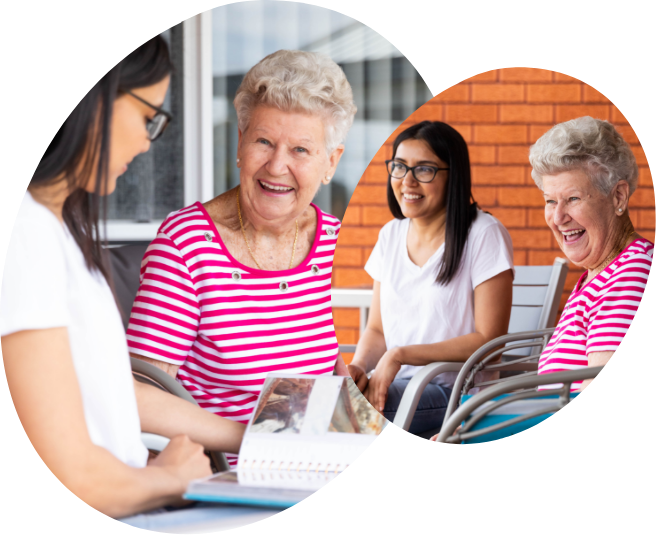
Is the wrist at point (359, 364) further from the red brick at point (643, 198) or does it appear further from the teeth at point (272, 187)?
the red brick at point (643, 198)

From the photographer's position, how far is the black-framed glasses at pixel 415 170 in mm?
2402

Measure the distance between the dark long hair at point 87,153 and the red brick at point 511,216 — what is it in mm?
1076

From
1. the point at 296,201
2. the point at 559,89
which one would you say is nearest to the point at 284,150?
the point at 296,201

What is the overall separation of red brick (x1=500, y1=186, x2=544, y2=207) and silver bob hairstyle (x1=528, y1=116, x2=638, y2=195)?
28mm

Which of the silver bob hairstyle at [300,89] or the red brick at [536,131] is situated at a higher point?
the silver bob hairstyle at [300,89]

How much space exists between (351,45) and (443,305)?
824mm

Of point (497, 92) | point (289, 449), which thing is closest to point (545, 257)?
point (497, 92)

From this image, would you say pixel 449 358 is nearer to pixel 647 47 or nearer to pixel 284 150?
pixel 284 150

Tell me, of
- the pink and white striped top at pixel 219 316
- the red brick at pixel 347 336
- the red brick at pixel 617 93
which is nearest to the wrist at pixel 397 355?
the red brick at pixel 347 336

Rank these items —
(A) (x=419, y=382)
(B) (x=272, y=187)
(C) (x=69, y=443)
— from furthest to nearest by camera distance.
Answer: (A) (x=419, y=382) < (B) (x=272, y=187) < (C) (x=69, y=443)

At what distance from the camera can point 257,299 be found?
234 centimetres

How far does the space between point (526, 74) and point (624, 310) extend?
29.8 inches

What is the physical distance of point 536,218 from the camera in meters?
2.37

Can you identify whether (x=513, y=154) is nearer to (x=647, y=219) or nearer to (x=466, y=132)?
(x=466, y=132)
